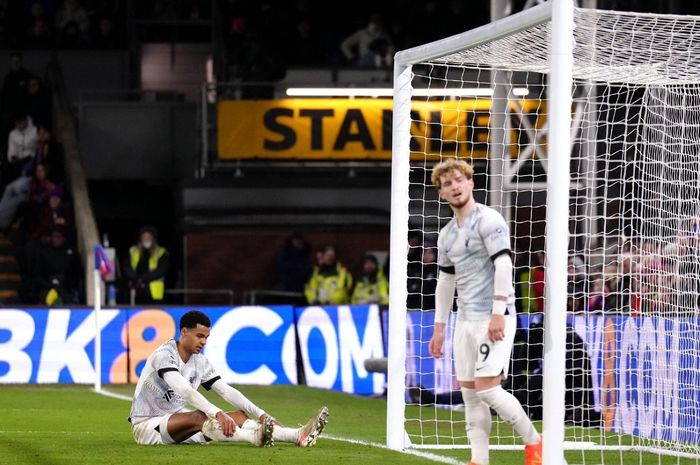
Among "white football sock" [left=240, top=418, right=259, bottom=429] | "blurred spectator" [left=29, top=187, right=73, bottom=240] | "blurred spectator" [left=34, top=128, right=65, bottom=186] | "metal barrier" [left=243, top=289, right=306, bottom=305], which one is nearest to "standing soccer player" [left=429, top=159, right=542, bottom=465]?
"white football sock" [left=240, top=418, right=259, bottom=429]

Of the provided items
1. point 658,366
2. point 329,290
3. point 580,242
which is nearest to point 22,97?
point 329,290

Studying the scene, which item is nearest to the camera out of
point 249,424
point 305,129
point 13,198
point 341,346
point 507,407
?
point 507,407

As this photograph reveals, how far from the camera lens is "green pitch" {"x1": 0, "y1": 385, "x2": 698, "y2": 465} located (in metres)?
10.1

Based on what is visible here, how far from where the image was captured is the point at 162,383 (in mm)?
10875

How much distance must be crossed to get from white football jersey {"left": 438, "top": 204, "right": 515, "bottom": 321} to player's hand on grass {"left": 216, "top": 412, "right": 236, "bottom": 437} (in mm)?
2071

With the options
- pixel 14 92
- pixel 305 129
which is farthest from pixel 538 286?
pixel 14 92

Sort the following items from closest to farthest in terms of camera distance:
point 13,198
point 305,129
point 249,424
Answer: point 249,424
point 13,198
point 305,129

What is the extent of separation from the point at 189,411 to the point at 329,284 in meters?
11.5

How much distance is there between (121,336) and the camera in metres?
20.1

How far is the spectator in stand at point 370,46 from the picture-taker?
88.3 feet

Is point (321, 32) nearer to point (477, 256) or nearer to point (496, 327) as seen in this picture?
point (477, 256)

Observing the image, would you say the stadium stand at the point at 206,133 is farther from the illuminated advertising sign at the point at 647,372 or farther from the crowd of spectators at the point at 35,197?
the illuminated advertising sign at the point at 647,372

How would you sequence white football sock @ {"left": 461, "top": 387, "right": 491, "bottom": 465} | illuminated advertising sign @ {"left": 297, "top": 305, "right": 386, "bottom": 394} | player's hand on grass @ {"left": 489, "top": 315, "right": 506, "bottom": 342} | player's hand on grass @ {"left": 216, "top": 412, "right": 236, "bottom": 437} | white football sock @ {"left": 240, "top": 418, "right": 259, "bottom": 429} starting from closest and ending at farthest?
1. player's hand on grass @ {"left": 489, "top": 315, "right": 506, "bottom": 342}
2. white football sock @ {"left": 461, "top": 387, "right": 491, "bottom": 465}
3. player's hand on grass @ {"left": 216, "top": 412, "right": 236, "bottom": 437}
4. white football sock @ {"left": 240, "top": 418, "right": 259, "bottom": 429}
5. illuminated advertising sign @ {"left": 297, "top": 305, "right": 386, "bottom": 394}

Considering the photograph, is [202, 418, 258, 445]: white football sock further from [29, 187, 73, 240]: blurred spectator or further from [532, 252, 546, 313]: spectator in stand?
[29, 187, 73, 240]: blurred spectator
